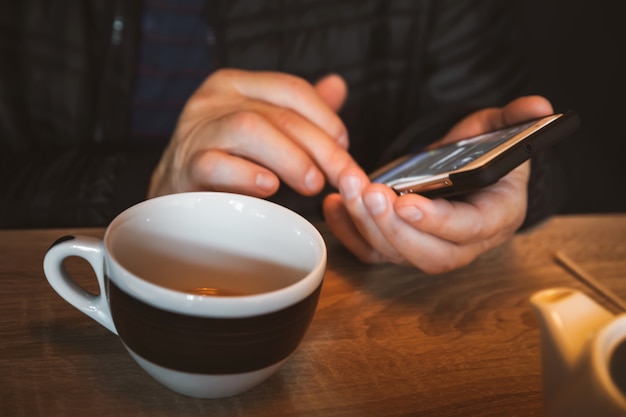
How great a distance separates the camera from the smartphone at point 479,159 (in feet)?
1.40

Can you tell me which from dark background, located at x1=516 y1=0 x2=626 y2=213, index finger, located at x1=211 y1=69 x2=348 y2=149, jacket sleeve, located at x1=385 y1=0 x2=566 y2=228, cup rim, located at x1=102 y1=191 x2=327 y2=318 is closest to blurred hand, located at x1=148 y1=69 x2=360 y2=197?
index finger, located at x1=211 y1=69 x2=348 y2=149

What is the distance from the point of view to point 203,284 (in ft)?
1.43

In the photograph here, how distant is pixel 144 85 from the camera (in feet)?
2.88

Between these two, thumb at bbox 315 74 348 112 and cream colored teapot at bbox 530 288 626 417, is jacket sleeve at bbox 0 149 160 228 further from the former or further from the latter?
cream colored teapot at bbox 530 288 626 417

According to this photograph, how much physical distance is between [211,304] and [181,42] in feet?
2.11

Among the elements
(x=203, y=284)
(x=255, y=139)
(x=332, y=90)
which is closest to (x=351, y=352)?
(x=203, y=284)

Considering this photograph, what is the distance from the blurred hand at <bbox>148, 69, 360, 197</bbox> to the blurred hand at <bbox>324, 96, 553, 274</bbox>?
0.11ft

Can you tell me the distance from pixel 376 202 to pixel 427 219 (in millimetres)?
40

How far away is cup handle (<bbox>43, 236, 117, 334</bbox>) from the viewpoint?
0.36 metres

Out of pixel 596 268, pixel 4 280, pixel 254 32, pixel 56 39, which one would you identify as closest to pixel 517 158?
pixel 596 268

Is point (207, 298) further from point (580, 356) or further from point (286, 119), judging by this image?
point (286, 119)

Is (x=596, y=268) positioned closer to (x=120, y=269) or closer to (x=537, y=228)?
(x=537, y=228)

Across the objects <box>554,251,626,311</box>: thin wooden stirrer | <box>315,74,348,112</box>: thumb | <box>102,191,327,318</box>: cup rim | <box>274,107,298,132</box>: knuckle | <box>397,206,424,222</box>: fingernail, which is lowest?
<box>554,251,626,311</box>: thin wooden stirrer

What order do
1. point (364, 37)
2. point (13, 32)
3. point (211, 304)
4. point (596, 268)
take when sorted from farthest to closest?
point (364, 37) → point (13, 32) → point (596, 268) → point (211, 304)
